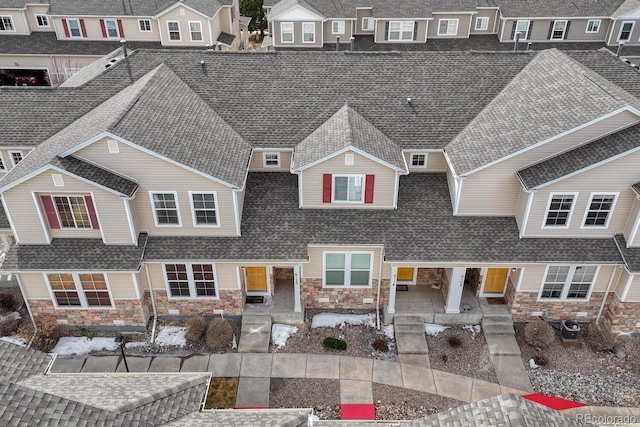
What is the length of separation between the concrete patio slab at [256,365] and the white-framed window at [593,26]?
39.2 m

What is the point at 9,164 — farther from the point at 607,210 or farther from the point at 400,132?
the point at 607,210

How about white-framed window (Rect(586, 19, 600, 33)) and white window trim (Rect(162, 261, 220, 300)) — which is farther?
white-framed window (Rect(586, 19, 600, 33))

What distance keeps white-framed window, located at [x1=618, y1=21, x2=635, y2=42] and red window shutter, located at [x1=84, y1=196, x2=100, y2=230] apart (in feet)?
141

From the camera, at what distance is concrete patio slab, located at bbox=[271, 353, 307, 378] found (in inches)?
760

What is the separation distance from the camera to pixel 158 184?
62.9ft

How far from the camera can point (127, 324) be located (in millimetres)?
21141

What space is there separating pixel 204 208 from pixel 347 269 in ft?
21.6

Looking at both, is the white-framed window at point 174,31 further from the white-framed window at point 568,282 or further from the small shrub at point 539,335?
the small shrub at point 539,335

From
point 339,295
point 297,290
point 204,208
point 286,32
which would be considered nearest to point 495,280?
point 339,295

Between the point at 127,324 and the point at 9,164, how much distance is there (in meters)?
9.39

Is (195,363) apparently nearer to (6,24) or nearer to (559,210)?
(559,210)

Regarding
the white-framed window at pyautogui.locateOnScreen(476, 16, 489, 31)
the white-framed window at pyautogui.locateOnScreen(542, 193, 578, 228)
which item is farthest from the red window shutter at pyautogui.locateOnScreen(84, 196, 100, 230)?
the white-framed window at pyautogui.locateOnScreen(476, 16, 489, 31)

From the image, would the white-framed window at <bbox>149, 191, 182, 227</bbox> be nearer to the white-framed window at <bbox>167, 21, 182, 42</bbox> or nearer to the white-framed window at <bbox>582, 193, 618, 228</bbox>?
the white-framed window at <bbox>582, 193, 618, 228</bbox>

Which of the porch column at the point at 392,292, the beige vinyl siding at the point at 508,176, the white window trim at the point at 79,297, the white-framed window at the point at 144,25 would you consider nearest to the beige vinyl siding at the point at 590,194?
the beige vinyl siding at the point at 508,176
